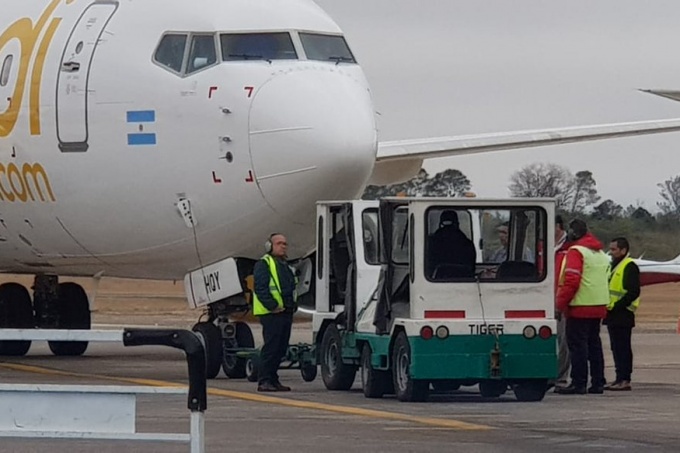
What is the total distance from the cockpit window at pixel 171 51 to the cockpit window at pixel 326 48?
1.31 metres

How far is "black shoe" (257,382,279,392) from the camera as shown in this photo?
1803 centimetres

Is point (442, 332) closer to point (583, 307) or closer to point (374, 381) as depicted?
point (374, 381)

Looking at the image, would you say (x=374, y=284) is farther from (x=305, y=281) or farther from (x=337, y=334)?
(x=305, y=281)

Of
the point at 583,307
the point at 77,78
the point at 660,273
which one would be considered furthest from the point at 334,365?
the point at 660,273

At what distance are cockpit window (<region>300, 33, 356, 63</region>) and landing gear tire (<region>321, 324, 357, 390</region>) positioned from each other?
2.94m

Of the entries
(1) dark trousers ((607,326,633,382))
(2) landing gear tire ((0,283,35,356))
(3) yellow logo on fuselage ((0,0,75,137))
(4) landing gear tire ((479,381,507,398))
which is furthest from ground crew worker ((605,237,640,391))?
(2) landing gear tire ((0,283,35,356))

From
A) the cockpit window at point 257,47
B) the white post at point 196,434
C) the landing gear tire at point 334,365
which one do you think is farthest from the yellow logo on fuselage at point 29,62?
the white post at point 196,434

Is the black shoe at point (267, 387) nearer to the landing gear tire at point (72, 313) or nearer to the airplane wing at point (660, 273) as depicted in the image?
the landing gear tire at point (72, 313)

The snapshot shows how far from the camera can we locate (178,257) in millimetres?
19562

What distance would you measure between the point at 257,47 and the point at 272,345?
3224mm

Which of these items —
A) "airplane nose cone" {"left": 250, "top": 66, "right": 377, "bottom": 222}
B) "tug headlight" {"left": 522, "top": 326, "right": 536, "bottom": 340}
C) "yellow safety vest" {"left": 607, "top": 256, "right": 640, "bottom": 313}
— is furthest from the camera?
"yellow safety vest" {"left": 607, "top": 256, "right": 640, "bottom": 313}

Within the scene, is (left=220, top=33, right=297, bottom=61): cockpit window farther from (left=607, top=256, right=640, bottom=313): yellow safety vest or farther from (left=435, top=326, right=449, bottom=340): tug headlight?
(left=607, top=256, right=640, bottom=313): yellow safety vest

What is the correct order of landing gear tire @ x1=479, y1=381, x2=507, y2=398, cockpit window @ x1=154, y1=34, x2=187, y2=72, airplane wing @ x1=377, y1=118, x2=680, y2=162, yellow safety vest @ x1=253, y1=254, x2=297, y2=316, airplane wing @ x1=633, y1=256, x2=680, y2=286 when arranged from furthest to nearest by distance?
1. airplane wing @ x1=633, y1=256, x2=680, y2=286
2. airplane wing @ x1=377, y1=118, x2=680, y2=162
3. cockpit window @ x1=154, y1=34, x2=187, y2=72
4. yellow safety vest @ x1=253, y1=254, x2=297, y2=316
5. landing gear tire @ x1=479, y1=381, x2=507, y2=398

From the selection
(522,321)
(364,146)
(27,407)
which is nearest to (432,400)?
→ (522,321)
